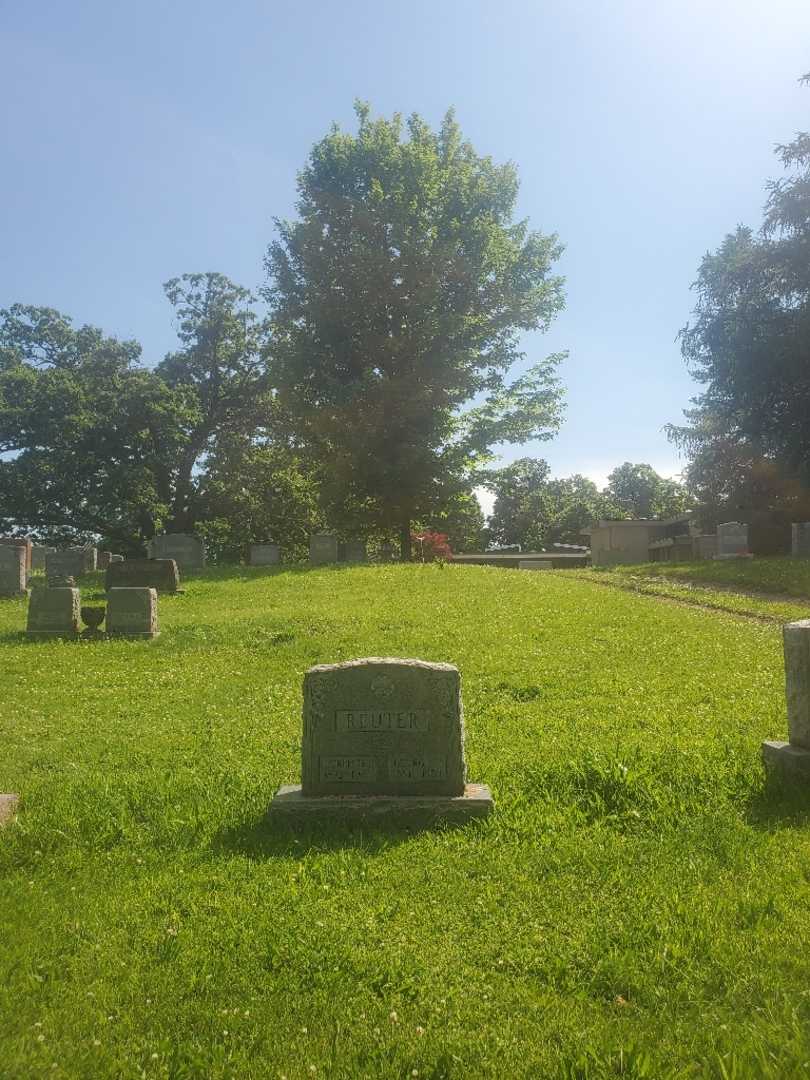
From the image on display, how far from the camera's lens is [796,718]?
6.18 metres

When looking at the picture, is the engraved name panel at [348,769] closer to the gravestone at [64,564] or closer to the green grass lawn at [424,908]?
the green grass lawn at [424,908]

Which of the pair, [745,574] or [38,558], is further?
[38,558]

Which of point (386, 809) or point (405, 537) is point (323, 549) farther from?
point (386, 809)

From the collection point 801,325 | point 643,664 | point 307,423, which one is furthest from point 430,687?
point 307,423

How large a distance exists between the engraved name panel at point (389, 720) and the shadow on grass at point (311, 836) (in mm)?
633

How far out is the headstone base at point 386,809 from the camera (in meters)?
5.55

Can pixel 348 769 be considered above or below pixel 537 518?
below

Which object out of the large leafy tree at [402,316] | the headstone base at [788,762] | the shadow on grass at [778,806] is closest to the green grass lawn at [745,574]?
the large leafy tree at [402,316]

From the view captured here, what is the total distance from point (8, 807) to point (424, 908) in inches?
140

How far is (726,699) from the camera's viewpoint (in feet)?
29.2

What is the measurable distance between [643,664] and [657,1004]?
7.99 meters

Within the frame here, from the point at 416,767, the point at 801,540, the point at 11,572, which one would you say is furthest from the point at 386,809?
the point at 801,540

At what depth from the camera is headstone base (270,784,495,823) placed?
218 inches

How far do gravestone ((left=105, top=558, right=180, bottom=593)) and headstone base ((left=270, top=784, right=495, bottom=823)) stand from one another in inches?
723
